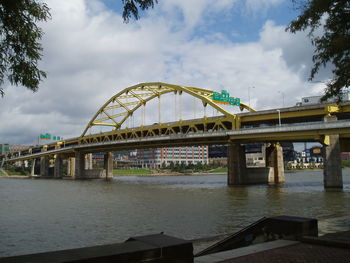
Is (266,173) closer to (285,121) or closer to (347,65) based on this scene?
(285,121)

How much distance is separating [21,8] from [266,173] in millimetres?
66000

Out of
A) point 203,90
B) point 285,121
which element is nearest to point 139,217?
point 285,121

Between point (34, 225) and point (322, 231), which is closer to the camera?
point (322, 231)

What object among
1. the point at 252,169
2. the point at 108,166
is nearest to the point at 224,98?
the point at 252,169

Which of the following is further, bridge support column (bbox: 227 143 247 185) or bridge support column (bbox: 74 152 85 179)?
bridge support column (bbox: 74 152 85 179)

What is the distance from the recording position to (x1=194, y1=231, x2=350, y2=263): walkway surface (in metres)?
7.47

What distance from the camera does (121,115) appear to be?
111 m

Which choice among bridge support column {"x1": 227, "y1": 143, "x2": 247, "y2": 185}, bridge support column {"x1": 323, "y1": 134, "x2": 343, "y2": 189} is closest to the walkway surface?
bridge support column {"x1": 323, "y1": 134, "x2": 343, "y2": 189}

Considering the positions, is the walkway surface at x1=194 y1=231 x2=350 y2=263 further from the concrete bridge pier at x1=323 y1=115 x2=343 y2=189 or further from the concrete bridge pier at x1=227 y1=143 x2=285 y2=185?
the concrete bridge pier at x1=227 y1=143 x2=285 y2=185

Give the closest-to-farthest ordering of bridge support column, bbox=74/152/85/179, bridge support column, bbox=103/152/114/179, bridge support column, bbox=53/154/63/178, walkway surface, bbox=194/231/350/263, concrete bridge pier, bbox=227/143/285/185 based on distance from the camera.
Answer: walkway surface, bbox=194/231/350/263 → concrete bridge pier, bbox=227/143/285/185 → bridge support column, bbox=74/152/85/179 → bridge support column, bbox=103/152/114/179 → bridge support column, bbox=53/154/63/178

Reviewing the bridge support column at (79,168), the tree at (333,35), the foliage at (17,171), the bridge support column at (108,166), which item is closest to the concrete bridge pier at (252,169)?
the tree at (333,35)

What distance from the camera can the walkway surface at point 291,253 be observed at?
747 cm

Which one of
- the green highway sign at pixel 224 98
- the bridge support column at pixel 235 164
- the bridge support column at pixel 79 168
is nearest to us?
the bridge support column at pixel 235 164

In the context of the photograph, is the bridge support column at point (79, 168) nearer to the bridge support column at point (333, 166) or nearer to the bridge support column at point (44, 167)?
the bridge support column at point (44, 167)
